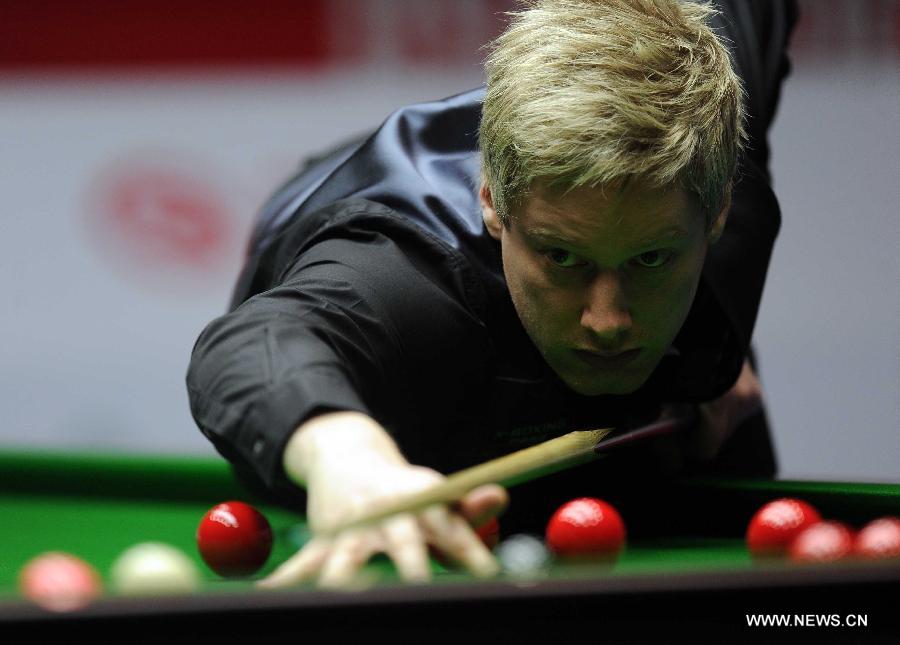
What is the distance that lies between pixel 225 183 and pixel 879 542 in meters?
3.89

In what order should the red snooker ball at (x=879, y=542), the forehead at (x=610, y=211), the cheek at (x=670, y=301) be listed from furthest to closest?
the cheek at (x=670, y=301), the forehead at (x=610, y=211), the red snooker ball at (x=879, y=542)

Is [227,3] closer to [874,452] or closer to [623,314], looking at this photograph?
[874,452]

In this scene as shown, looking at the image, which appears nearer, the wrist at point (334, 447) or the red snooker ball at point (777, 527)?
the wrist at point (334, 447)

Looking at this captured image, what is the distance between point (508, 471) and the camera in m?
1.57

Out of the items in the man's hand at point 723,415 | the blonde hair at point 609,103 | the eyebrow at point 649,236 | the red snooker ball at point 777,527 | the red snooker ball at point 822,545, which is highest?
the blonde hair at point 609,103

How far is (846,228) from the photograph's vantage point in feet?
17.1

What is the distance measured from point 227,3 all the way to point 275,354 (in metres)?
3.67

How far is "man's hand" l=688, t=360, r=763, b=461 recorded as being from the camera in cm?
281

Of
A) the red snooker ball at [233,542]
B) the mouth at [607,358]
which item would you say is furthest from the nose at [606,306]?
the red snooker ball at [233,542]

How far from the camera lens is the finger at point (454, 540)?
1.42 m

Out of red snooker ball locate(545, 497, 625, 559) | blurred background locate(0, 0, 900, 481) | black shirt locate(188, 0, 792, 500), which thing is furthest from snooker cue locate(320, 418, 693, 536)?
blurred background locate(0, 0, 900, 481)

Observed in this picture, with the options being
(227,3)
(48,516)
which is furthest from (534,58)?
(227,3)

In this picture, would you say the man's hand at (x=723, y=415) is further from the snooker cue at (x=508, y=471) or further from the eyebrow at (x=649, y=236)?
the eyebrow at (x=649, y=236)

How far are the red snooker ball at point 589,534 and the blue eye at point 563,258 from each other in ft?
1.30
